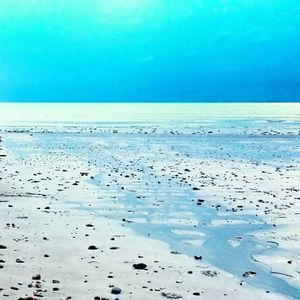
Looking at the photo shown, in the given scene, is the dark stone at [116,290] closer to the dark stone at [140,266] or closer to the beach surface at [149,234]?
the beach surface at [149,234]

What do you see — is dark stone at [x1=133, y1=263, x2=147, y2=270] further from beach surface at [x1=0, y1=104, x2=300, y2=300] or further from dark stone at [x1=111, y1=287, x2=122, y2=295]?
Answer: dark stone at [x1=111, y1=287, x2=122, y2=295]

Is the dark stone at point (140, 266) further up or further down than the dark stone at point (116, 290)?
further down

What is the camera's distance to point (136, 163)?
27.2 metres

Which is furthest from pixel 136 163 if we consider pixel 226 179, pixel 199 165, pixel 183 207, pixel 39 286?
pixel 39 286

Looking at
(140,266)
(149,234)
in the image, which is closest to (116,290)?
(140,266)

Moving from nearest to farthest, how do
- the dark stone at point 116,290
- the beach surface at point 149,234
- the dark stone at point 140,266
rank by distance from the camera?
the dark stone at point 116,290
the beach surface at point 149,234
the dark stone at point 140,266

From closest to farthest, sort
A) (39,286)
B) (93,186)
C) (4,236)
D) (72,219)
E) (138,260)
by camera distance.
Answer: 1. (39,286)
2. (138,260)
3. (4,236)
4. (72,219)
5. (93,186)

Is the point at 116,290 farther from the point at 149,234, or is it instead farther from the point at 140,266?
the point at 149,234

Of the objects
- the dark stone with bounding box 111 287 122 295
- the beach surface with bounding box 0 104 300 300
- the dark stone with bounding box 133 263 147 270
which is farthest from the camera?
the dark stone with bounding box 133 263 147 270

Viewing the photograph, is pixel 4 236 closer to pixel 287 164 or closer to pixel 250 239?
pixel 250 239

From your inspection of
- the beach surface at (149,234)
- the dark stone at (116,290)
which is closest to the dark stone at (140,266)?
the beach surface at (149,234)

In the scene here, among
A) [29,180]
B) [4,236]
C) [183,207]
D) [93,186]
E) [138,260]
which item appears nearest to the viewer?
[138,260]

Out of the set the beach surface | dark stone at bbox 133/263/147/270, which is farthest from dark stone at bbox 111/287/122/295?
dark stone at bbox 133/263/147/270

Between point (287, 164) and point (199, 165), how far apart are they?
15.8 ft
